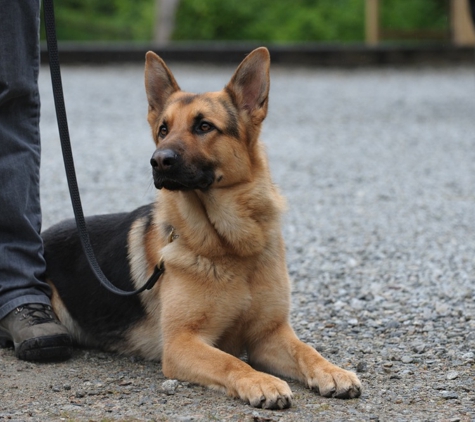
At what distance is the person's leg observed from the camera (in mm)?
3555

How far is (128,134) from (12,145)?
22.8ft

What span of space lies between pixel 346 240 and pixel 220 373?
296 cm

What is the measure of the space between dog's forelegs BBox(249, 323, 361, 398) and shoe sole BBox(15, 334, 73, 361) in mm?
805

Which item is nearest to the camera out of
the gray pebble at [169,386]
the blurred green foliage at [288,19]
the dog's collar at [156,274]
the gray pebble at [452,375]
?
the gray pebble at [169,386]

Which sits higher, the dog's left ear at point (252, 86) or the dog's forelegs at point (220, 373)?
the dog's left ear at point (252, 86)

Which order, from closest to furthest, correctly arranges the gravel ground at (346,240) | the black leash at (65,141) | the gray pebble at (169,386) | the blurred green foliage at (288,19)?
the gravel ground at (346,240) → the gray pebble at (169,386) → the black leash at (65,141) → the blurred green foliage at (288,19)

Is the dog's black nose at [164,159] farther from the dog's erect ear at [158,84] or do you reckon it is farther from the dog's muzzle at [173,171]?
the dog's erect ear at [158,84]

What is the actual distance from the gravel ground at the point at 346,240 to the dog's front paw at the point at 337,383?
3 cm

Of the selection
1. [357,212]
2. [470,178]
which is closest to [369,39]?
[470,178]

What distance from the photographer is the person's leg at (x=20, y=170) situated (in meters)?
3.55

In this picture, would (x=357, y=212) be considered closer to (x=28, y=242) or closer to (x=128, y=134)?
(x=28, y=242)

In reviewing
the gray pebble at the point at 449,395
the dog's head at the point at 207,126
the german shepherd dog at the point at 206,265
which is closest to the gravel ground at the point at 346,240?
the gray pebble at the point at 449,395

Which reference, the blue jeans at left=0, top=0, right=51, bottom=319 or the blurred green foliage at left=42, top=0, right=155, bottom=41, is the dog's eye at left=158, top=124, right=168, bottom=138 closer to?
the blue jeans at left=0, top=0, right=51, bottom=319

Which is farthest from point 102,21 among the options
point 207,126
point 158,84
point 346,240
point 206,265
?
point 206,265
